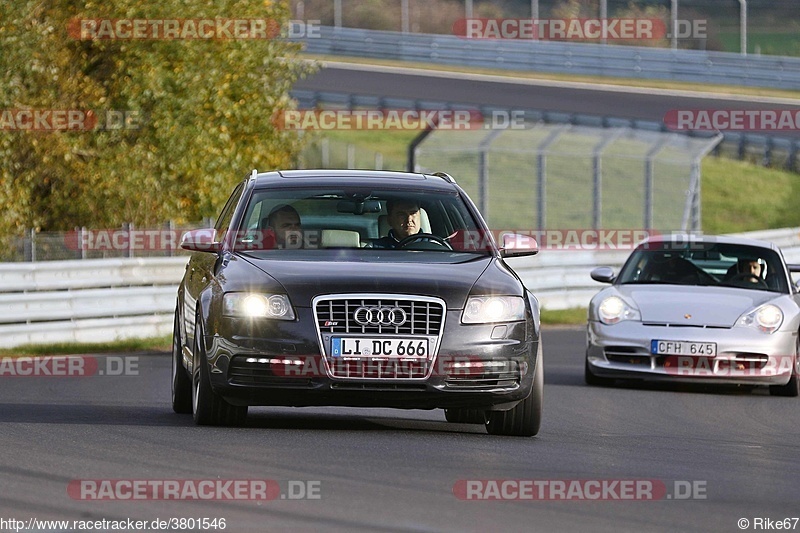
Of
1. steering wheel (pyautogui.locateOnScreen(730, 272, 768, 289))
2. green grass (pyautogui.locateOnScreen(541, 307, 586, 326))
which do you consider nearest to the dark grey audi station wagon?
steering wheel (pyautogui.locateOnScreen(730, 272, 768, 289))

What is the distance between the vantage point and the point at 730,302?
1490 centimetres

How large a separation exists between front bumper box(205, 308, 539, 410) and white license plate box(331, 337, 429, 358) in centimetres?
5

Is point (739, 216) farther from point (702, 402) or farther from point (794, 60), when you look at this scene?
point (702, 402)

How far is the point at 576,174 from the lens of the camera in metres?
41.0

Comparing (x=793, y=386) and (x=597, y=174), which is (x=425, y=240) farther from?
(x=597, y=174)

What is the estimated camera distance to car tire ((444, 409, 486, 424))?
11.1 metres

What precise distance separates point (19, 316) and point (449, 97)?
27.0 m

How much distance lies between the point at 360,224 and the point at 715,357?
4973 mm

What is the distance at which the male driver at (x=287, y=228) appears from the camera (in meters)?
10.5

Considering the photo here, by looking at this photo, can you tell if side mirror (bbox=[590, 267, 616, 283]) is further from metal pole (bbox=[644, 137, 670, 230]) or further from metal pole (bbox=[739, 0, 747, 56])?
metal pole (bbox=[739, 0, 747, 56])

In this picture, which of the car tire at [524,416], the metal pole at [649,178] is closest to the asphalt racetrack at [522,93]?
the metal pole at [649,178]

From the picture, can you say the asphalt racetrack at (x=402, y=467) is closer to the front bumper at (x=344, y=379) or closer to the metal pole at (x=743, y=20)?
the front bumper at (x=344, y=379)

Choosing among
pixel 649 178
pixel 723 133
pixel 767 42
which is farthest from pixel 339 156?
pixel 649 178

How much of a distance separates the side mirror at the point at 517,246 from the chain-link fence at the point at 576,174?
51.6 ft
